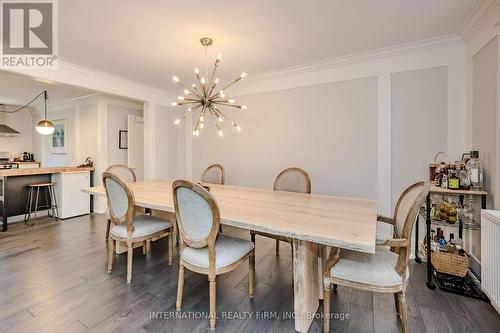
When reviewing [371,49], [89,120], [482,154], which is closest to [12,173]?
[89,120]

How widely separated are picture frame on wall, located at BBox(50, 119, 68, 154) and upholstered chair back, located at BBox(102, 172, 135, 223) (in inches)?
178

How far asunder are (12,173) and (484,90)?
239 inches

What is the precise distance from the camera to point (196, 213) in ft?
5.06

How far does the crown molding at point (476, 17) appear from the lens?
186 centimetres

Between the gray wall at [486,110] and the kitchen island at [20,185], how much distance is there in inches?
226

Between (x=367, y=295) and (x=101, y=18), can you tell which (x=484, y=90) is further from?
(x=101, y=18)

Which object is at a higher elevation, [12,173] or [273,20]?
[273,20]

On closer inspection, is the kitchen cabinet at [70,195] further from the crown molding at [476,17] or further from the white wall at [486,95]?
the crown molding at [476,17]

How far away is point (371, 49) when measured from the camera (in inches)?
106

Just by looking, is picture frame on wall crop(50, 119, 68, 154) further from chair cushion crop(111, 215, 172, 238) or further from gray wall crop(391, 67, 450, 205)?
gray wall crop(391, 67, 450, 205)

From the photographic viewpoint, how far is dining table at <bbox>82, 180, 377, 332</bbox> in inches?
47.8

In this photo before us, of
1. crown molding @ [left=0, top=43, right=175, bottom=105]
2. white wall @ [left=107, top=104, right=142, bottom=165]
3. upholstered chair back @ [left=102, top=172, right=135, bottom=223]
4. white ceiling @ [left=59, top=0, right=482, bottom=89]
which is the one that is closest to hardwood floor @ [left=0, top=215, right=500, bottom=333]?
upholstered chair back @ [left=102, top=172, right=135, bottom=223]

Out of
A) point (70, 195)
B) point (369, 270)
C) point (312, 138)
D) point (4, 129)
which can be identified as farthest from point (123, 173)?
point (4, 129)

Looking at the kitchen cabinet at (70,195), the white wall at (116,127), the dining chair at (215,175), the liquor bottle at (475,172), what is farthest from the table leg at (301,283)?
the white wall at (116,127)
